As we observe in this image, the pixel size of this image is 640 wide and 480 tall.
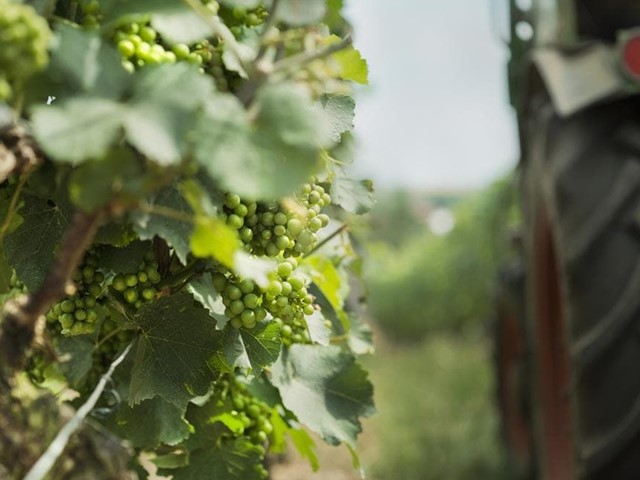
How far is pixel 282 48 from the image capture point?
2.17ft

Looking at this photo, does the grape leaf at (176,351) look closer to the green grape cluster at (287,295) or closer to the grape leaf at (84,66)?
the green grape cluster at (287,295)

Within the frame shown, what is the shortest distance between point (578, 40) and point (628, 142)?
71 cm

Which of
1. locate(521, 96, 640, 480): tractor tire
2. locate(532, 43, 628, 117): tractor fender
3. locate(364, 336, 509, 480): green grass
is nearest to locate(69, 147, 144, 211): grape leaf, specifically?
locate(521, 96, 640, 480): tractor tire

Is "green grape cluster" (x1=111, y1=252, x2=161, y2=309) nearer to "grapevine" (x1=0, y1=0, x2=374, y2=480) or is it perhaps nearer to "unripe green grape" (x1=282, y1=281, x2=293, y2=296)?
"grapevine" (x1=0, y1=0, x2=374, y2=480)

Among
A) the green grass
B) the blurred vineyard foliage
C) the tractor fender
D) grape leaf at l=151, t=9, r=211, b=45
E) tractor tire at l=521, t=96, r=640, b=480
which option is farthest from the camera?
the blurred vineyard foliage

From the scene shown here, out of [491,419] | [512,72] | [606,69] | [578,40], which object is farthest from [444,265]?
[606,69]

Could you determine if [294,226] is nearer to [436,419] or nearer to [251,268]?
[251,268]

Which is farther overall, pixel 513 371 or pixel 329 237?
pixel 513 371

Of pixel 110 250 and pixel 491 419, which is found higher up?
pixel 110 250

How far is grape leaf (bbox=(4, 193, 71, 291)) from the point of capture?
0.81m

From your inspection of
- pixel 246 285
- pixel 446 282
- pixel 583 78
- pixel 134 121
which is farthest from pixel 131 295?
pixel 446 282

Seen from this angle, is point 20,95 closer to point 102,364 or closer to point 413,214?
point 102,364

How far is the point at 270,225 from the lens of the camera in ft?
2.60

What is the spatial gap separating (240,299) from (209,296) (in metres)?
0.07
